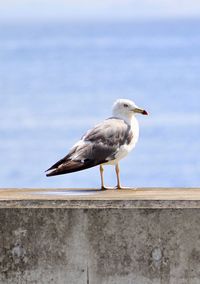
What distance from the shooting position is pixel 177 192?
1078cm

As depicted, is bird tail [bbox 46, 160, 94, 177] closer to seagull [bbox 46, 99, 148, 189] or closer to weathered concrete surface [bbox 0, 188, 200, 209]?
seagull [bbox 46, 99, 148, 189]

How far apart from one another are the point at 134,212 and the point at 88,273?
0.50m

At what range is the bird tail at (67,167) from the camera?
1116 cm

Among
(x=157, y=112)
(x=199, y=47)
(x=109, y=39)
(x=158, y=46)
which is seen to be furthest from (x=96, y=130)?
(x=109, y=39)

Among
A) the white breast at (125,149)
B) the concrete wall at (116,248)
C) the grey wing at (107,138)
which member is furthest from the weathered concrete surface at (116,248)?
the white breast at (125,149)

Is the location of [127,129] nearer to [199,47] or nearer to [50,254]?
[50,254]

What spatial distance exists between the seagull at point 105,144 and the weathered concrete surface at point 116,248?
1.69m

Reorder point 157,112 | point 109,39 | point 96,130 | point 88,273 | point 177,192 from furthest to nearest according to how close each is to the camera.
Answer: point 109,39 → point 157,112 → point 96,130 → point 177,192 → point 88,273

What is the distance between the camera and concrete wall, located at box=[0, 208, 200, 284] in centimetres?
943

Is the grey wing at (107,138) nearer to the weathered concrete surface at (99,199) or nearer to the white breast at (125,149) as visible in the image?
the white breast at (125,149)

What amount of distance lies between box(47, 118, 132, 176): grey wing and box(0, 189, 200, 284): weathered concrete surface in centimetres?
175

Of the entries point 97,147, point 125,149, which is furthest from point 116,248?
point 125,149

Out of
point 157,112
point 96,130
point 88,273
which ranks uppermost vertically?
point 157,112

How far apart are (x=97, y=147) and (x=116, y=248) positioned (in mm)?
2255
